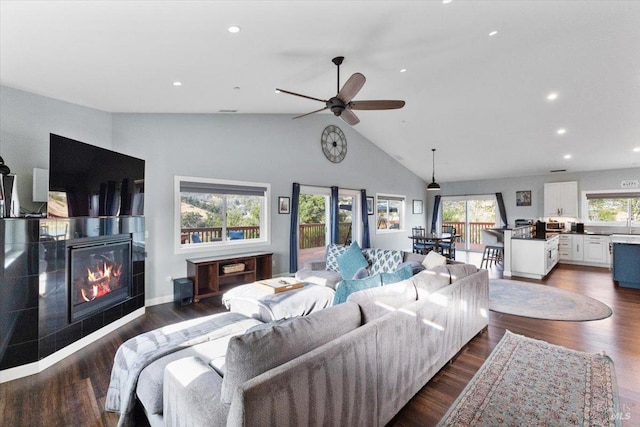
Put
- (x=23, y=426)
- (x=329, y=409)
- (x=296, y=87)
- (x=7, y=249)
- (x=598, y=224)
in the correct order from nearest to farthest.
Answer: (x=329, y=409) < (x=23, y=426) < (x=7, y=249) < (x=296, y=87) < (x=598, y=224)

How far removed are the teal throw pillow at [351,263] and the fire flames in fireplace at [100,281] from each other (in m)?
2.92

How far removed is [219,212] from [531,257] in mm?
6369

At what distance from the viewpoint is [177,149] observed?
4.79 metres

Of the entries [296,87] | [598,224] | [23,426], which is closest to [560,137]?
[598,224]

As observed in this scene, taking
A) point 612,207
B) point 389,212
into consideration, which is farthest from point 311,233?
point 612,207

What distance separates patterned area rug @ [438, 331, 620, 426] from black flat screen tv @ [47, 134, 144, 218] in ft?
12.6

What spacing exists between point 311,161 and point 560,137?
531 centimetres

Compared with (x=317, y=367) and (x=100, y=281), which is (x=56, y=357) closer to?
(x=100, y=281)

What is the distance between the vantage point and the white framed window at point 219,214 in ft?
16.2

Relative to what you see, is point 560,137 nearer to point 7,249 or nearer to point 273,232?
point 273,232

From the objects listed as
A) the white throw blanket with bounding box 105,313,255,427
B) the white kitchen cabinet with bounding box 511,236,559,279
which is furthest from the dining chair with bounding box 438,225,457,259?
the white throw blanket with bounding box 105,313,255,427

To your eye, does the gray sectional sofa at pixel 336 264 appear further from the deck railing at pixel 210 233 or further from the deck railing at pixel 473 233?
the deck railing at pixel 473 233

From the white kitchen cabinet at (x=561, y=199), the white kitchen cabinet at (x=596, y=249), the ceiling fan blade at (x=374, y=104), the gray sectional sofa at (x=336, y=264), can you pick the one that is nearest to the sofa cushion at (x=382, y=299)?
the gray sectional sofa at (x=336, y=264)

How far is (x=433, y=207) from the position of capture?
10922 mm
